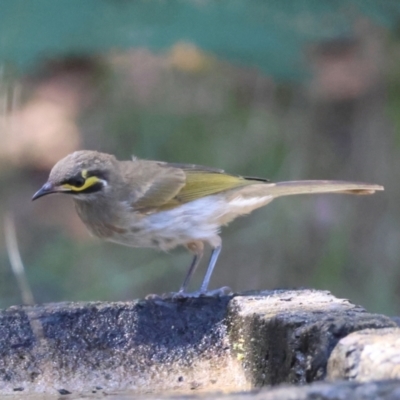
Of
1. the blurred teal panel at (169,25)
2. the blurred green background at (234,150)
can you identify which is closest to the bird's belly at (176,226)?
the blurred teal panel at (169,25)

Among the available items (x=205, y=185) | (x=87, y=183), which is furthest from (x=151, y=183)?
(x=87, y=183)

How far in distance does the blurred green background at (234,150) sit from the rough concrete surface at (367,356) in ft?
13.9

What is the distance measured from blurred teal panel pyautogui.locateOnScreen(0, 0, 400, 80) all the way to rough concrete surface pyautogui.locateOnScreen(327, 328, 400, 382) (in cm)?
285

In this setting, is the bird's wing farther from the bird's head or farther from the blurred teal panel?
the blurred teal panel

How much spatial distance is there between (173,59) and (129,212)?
172 inches

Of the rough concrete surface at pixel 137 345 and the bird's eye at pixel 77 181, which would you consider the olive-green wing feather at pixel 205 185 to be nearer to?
the bird's eye at pixel 77 181

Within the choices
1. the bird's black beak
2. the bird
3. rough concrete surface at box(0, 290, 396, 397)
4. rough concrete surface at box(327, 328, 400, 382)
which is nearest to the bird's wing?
the bird

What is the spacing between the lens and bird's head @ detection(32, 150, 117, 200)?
5.10 m

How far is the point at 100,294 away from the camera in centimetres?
820

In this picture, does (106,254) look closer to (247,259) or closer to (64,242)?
(64,242)

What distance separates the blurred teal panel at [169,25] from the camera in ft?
18.0

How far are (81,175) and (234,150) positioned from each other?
13.5 feet

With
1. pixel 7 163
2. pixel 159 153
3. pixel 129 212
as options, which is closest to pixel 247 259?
pixel 159 153

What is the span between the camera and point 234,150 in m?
9.30
